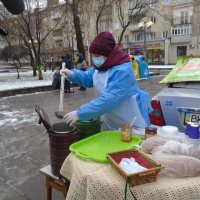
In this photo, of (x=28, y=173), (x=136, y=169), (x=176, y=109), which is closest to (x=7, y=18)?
(x=28, y=173)

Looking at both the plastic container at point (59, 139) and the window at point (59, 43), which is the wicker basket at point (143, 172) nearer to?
the plastic container at point (59, 139)

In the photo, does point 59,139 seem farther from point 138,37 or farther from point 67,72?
point 138,37

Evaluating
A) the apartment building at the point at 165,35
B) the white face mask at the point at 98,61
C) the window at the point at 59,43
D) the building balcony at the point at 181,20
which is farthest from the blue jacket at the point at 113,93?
the window at the point at 59,43

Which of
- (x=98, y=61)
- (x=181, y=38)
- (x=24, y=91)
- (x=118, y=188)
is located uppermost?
(x=181, y=38)

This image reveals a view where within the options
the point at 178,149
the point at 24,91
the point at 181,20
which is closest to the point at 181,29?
the point at 181,20

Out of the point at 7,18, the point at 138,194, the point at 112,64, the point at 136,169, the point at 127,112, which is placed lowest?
the point at 138,194

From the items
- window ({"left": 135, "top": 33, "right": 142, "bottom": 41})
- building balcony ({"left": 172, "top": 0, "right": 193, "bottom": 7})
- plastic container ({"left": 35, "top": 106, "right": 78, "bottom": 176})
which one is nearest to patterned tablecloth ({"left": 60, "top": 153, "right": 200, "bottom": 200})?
plastic container ({"left": 35, "top": 106, "right": 78, "bottom": 176})

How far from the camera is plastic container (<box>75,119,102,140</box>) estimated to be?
7.25 ft

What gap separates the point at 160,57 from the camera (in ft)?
127

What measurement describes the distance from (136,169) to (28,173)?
8.66 feet

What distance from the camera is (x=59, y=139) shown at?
198 cm

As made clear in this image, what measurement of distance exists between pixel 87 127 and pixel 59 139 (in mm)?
330

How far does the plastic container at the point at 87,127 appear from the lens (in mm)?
2211

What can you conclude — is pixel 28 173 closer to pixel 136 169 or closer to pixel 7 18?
pixel 136 169
